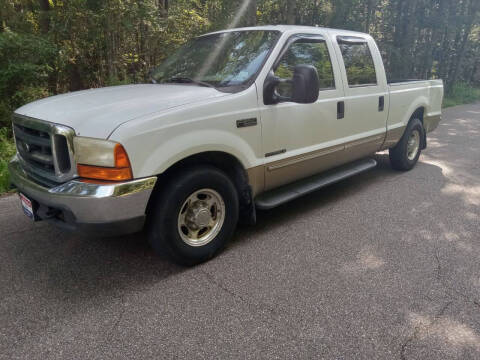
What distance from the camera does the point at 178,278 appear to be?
2846 millimetres

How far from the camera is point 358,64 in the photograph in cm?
434

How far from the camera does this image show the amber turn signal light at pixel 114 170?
241 cm

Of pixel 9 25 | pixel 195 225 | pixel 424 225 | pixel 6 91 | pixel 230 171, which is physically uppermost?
pixel 9 25

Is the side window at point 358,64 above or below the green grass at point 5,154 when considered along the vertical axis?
above

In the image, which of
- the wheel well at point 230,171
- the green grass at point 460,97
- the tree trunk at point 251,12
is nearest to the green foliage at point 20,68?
the wheel well at point 230,171

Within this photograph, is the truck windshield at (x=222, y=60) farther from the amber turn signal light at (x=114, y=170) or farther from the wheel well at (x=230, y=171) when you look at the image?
the amber turn signal light at (x=114, y=170)

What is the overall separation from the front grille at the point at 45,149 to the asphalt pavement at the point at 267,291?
81cm

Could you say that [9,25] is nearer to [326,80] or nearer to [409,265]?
[326,80]

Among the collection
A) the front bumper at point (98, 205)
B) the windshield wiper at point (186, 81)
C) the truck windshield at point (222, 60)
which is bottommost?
the front bumper at point (98, 205)

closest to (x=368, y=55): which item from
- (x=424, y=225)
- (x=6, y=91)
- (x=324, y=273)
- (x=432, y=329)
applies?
(x=424, y=225)

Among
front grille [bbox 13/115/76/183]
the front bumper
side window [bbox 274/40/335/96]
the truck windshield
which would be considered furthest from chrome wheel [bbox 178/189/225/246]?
side window [bbox 274/40/335/96]

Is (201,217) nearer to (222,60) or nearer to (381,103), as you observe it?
(222,60)

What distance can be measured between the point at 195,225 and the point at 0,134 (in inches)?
188

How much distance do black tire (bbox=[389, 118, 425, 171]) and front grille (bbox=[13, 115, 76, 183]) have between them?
4.57 m
